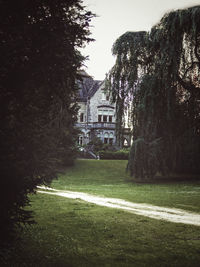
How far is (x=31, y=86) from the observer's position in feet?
14.2

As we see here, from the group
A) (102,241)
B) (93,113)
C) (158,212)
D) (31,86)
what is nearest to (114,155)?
(93,113)

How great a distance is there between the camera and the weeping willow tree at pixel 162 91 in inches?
624

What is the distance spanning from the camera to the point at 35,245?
16.3 feet

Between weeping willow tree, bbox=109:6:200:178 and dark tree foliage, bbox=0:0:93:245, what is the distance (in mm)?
12102

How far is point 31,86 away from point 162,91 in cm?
1372

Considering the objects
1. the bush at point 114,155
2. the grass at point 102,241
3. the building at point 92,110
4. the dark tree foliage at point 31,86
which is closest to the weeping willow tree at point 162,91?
the grass at point 102,241

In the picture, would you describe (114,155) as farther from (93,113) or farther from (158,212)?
(158,212)

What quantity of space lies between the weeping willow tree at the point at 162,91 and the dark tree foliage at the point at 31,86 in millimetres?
12102

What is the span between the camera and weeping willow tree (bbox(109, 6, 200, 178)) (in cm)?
1585

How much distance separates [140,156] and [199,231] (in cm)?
1230

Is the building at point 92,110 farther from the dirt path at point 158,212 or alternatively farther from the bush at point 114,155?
the dirt path at point 158,212

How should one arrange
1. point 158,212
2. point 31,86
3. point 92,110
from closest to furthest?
point 31,86
point 158,212
point 92,110

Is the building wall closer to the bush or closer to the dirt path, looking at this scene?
the bush

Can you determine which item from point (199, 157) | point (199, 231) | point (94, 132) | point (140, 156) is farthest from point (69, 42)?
point (94, 132)
